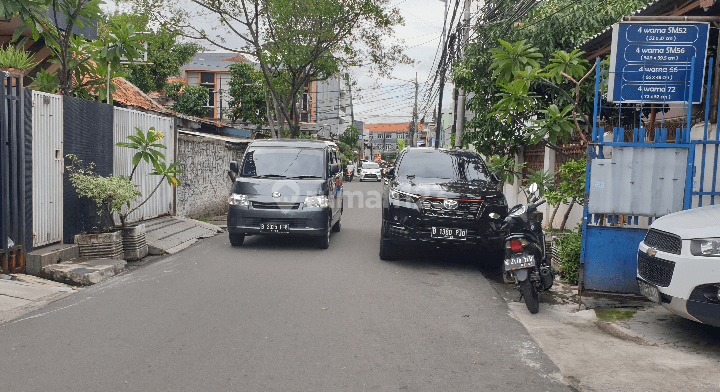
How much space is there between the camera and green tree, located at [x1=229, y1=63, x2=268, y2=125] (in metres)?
32.6

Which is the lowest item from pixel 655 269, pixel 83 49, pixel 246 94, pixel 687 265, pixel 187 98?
pixel 655 269

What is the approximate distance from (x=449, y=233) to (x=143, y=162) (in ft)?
21.7

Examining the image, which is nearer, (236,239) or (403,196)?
(403,196)

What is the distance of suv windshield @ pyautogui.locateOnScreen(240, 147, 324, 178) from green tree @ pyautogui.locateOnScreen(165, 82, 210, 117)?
20666 mm

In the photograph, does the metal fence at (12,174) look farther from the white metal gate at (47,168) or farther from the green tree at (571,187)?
the green tree at (571,187)

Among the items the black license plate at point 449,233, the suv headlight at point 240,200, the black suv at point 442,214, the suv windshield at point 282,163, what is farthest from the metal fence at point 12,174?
the black license plate at point 449,233

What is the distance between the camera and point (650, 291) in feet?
18.0

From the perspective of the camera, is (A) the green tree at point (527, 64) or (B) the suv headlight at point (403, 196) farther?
(B) the suv headlight at point (403, 196)

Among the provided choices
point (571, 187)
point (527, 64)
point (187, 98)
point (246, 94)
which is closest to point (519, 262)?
point (571, 187)

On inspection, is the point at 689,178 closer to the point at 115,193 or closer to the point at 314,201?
the point at 314,201

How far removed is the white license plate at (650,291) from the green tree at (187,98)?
27.9 m

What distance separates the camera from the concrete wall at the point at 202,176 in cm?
1438

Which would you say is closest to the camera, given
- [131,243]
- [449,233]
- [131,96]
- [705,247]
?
[705,247]

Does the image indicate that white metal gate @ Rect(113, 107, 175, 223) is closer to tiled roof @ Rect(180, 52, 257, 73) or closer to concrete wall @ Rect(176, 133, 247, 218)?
concrete wall @ Rect(176, 133, 247, 218)
